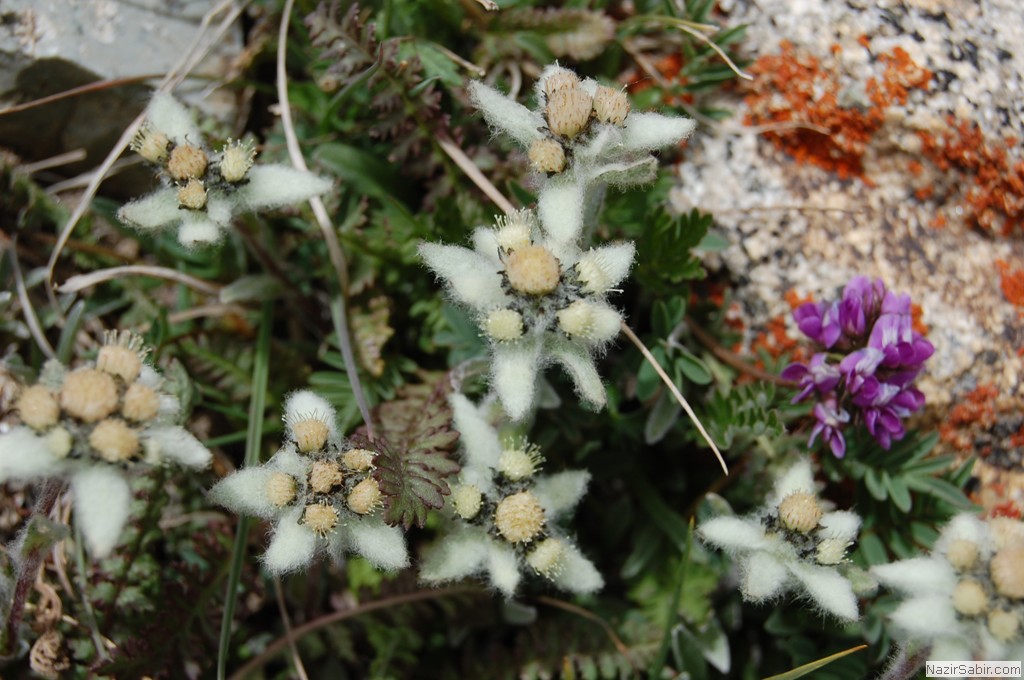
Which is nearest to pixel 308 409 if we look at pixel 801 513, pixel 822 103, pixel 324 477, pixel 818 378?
pixel 324 477

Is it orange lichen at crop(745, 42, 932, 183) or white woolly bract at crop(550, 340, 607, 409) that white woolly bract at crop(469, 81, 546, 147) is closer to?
white woolly bract at crop(550, 340, 607, 409)

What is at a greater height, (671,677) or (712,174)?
(712,174)

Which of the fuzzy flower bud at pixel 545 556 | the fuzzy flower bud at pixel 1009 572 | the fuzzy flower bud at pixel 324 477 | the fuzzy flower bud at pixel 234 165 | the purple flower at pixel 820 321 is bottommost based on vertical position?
the fuzzy flower bud at pixel 545 556

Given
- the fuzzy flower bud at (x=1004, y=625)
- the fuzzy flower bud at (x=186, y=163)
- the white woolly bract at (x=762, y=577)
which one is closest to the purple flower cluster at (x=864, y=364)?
the white woolly bract at (x=762, y=577)

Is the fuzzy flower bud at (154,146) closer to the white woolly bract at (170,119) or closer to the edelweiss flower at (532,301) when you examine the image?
the white woolly bract at (170,119)

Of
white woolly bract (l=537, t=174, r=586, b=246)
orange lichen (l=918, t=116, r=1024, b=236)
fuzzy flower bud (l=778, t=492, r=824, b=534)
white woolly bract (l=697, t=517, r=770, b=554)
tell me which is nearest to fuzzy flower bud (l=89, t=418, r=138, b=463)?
white woolly bract (l=537, t=174, r=586, b=246)

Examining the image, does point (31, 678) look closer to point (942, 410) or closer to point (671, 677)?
point (671, 677)

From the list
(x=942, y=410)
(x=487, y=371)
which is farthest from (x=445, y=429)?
(x=942, y=410)
